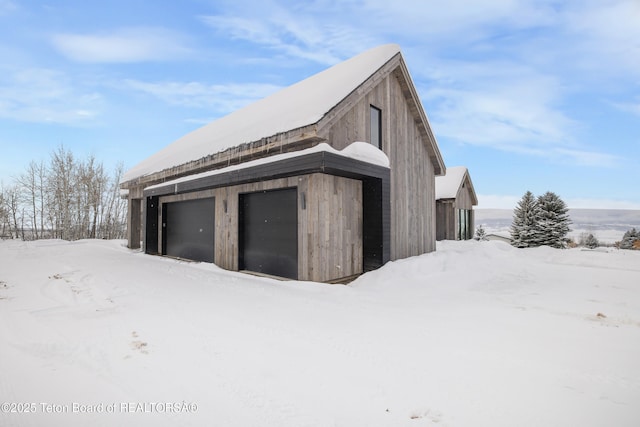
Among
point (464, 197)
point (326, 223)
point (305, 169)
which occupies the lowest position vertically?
point (326, 223)

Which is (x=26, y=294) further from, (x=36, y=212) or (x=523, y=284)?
(x=36, y=212)

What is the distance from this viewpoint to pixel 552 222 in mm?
19531

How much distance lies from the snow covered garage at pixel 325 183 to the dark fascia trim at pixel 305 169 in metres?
0.02

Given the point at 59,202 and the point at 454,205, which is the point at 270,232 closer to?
the point at 454,205

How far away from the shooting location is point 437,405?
82.0 inches

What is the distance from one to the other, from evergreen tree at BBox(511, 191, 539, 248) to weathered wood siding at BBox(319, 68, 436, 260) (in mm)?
14682

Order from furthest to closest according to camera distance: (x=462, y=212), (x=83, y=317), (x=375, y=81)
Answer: (x=462, y=212), (x=375, y=81), (x=83, y=317)

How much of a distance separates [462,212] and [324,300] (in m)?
18.3

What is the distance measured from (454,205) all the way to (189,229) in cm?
1617

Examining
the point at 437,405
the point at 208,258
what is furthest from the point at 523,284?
the point at 208,258

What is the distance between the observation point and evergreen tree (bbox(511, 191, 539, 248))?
20.3 metres

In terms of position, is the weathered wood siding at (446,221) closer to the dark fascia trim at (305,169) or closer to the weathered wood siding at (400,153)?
the weathered wood siding at (400,153)

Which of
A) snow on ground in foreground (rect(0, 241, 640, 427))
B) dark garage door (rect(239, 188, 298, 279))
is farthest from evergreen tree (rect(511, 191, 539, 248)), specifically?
dark garage door (rect(239, 188, 298, 279))

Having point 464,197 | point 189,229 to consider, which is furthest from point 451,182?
point 189,229
